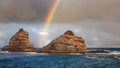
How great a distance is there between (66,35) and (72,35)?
5.90m

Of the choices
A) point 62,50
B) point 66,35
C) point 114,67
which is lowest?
point 114,67

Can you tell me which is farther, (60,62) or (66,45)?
(66,45)

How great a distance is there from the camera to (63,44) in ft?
559

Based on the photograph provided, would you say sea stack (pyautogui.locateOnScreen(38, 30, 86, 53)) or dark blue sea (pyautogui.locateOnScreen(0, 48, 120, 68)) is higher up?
sea stack (pyautogui.locateOnScreen(38, 30, 86, 53))

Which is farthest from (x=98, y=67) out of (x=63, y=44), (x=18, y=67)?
(x=63, y=44)

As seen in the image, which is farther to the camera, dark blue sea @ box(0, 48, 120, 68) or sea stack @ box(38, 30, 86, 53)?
sea stack @ box(38, 30, 86, 53)

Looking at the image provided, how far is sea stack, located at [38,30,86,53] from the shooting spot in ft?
557

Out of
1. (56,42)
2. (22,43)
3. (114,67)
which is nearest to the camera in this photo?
(114,67)

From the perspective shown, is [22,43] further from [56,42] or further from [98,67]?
[98,67]

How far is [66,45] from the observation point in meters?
171

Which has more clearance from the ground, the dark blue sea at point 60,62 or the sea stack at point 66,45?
the sea stack at point 66,45

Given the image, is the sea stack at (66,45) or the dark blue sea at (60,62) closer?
the dark blue sea at (60,62)

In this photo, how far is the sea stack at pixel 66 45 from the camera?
170 meters

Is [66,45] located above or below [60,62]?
above
